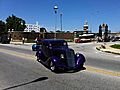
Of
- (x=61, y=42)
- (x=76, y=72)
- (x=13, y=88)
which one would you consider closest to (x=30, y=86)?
(x=13, y=88)

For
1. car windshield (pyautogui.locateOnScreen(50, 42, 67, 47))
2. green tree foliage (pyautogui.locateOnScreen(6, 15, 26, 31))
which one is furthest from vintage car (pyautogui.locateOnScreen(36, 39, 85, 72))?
green tree foliage (pyautogui.locateOnScreen(6, 15, 26, 31))

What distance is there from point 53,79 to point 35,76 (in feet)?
4.14

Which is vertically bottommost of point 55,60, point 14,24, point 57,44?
point 55,60

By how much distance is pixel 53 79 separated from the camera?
12812 millimetres

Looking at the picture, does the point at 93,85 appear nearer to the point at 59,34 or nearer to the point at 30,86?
the point at 30,86

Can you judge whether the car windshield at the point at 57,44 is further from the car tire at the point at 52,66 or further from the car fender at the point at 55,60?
the car fender at the point at 55,60

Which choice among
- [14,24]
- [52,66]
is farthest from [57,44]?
[14,24]

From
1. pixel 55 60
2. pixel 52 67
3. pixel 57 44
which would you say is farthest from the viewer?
pixel 57 44

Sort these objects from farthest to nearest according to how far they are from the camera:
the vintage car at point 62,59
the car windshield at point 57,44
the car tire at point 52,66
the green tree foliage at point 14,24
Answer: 1. the green tree foliage at point 14,24
2. the car windshield at point 57,44
3. the car tire at point 52,66
4. the vintage car at point 62,59

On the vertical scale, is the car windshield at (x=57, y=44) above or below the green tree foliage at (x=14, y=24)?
below

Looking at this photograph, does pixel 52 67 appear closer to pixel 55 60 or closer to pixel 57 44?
pixel 55 60

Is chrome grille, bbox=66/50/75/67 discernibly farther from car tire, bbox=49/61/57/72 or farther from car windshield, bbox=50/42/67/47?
car windshield, bbox=50/42/67/47

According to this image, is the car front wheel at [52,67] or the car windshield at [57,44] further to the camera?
the car windshield at [57,44]

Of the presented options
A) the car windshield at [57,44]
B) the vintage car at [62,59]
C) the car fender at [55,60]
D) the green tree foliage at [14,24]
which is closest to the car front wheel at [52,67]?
the vintage car at [62,59]
